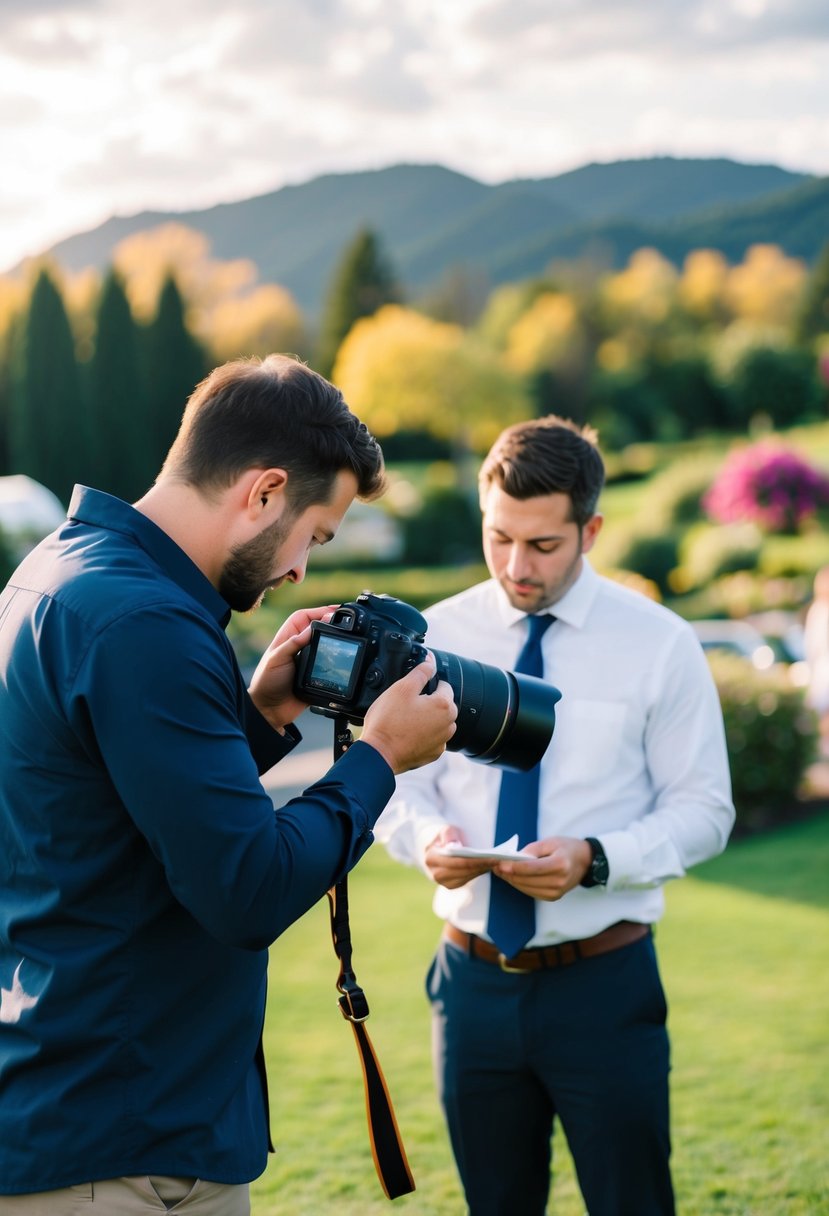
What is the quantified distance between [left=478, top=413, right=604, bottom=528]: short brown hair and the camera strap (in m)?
0.99

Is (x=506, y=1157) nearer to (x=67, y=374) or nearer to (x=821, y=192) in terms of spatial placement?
(x=67, y=374)

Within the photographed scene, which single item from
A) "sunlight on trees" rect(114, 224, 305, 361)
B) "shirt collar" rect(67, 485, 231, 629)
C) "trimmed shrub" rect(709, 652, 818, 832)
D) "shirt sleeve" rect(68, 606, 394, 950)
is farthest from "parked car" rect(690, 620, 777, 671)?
"sunlight on trees" rect(114, 224, 305, 361)

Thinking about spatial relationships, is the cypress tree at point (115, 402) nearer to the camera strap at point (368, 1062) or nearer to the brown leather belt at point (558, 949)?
the brown leather belt at point (558, 949)

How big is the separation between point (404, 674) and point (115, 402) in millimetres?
28320

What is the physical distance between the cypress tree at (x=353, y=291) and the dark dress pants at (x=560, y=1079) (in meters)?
48.2

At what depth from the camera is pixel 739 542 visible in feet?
80.3

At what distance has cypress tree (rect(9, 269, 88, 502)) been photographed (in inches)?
1077

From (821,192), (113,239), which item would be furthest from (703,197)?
(113,239)

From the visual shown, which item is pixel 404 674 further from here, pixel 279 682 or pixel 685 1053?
pixel 685 1053

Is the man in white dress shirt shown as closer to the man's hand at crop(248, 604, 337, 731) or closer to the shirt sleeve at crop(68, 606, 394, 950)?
the man's hand at crop(248, 604, 337, 731)

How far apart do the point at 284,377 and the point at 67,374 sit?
2756cm

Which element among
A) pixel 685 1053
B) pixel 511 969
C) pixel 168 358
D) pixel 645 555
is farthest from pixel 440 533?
pixel 511 969

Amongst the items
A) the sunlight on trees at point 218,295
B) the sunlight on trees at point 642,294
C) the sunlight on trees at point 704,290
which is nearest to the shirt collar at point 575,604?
the sunlight on trees at point 218,295

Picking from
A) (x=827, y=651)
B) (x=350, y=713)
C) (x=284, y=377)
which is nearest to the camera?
(x=284, y=377)
